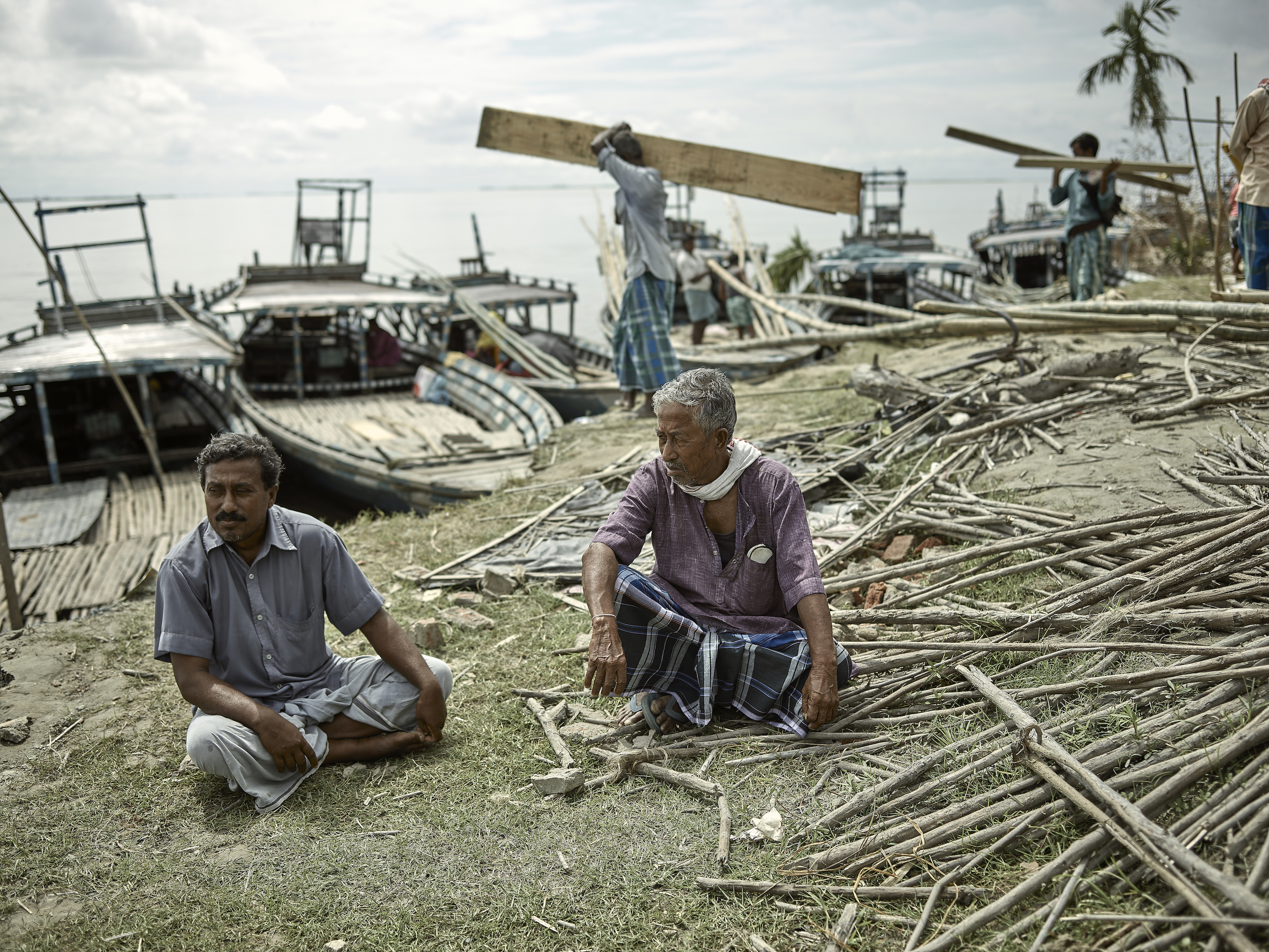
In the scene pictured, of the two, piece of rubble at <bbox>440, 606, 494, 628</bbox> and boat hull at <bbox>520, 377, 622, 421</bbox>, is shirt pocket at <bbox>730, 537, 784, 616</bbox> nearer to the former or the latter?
piece of rubble at <bbox>440, 606, 494, 628</bbox>

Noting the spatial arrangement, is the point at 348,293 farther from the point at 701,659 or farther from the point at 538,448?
the point at 701,659

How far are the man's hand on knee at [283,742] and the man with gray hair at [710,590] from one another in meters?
0.90

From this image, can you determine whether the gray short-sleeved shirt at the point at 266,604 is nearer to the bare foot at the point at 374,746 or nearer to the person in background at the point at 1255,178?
the bare foot at the point at 374,746

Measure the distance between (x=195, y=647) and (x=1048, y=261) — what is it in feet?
66.0

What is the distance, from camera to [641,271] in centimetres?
672

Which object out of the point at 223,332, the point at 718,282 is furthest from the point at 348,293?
the point at 718,282

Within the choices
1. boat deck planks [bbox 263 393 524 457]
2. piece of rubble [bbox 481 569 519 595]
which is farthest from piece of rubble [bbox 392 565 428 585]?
boat deck planks [bbox 263 393 524 457]

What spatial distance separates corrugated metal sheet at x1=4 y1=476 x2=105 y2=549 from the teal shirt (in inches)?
344

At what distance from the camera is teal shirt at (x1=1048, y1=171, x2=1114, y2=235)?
26.9ft

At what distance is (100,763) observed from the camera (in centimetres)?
308

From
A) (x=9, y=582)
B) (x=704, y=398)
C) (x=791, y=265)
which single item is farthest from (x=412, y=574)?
(x=791, y=265)

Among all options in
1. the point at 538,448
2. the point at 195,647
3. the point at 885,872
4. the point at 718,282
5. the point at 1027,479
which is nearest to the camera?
the point at 885,872

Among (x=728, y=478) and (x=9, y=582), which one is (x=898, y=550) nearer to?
(x=728, y=478)

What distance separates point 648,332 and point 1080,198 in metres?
4.42
